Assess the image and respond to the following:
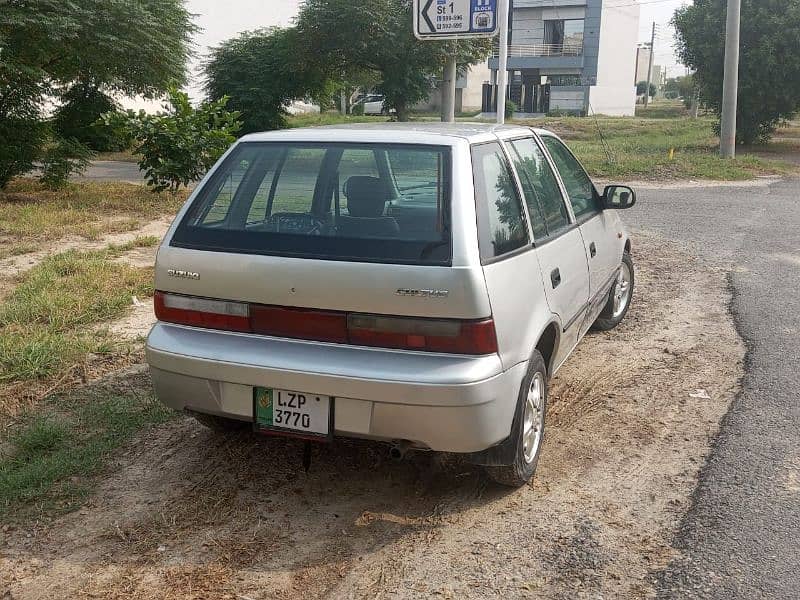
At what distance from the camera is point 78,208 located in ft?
38.8

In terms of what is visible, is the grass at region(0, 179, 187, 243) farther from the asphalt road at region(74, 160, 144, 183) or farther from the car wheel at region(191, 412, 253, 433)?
the car wheel at region(191, 412, 253, 433)

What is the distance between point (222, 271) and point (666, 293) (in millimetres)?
5269

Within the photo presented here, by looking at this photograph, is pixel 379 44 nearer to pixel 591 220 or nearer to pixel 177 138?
pixel 177 138

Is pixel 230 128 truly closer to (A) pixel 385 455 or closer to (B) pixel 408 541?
(A) pixel 385 455

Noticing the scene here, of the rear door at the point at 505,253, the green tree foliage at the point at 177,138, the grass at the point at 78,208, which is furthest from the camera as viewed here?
the green tree foliage at the point at 177,138

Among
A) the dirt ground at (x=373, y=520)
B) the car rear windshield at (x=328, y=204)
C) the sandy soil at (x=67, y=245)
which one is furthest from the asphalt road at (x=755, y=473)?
the sandy soil at (x=67, y=245)

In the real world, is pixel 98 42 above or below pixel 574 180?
above

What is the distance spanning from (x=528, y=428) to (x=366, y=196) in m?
1.30

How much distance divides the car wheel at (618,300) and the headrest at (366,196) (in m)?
2.92

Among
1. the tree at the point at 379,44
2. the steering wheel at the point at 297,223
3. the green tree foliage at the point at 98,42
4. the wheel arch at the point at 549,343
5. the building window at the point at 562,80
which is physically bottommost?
the wheel arch at the point at 549,343

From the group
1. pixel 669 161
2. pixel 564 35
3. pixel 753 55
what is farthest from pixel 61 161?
pixel 564 35

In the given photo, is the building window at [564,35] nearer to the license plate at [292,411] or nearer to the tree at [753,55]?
the tree at [753,55]

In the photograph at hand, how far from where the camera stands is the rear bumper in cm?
323

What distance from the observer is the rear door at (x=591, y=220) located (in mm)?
4965
